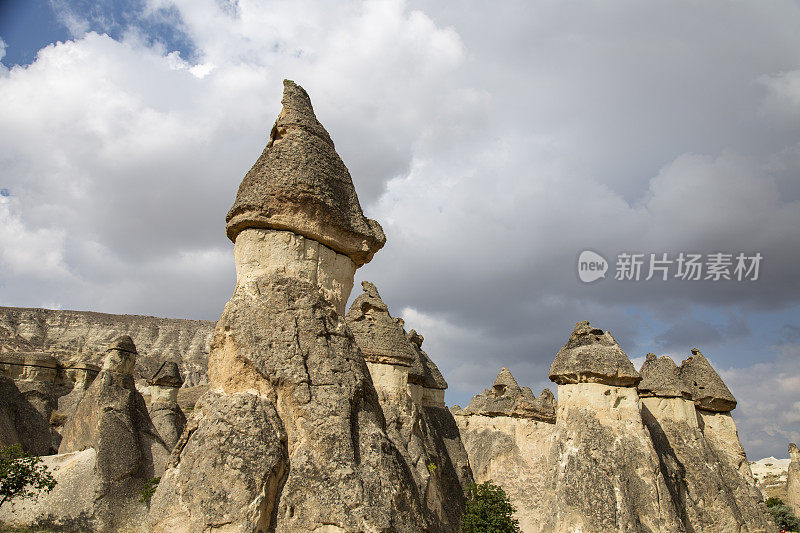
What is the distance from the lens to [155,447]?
15.0m

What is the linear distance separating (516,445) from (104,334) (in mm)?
80434

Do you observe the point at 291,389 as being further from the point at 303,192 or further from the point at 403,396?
the point at 403,396

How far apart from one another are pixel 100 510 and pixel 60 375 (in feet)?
42.1

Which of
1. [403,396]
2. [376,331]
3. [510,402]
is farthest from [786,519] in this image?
[376,331]

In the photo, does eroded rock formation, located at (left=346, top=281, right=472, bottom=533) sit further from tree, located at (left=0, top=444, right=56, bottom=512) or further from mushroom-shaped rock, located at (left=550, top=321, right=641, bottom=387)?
tree, located at (left=0, top=444, right=56, bottom=512)

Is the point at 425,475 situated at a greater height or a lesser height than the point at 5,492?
greater

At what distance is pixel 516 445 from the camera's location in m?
17.8

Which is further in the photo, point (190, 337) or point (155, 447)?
point (190, 337)

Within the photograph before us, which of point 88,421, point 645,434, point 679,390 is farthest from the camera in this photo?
point 679,390

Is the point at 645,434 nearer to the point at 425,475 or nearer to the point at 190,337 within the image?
the point at 425,475

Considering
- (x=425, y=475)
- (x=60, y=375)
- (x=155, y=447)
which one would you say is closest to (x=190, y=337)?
(x=60, y=375)

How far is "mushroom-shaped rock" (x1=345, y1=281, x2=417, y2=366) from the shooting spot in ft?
41.7

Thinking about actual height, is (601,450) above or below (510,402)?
below

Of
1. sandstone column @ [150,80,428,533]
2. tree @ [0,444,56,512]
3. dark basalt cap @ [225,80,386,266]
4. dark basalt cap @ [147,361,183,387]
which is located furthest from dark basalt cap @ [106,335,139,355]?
sandstone column @ [150,80,428,533]
